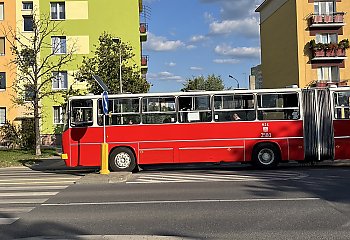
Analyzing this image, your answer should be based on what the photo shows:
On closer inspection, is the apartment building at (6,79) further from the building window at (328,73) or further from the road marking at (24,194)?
the road marking at (24,194)

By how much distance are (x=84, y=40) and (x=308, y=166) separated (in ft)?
105

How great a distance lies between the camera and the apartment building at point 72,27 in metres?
45.2

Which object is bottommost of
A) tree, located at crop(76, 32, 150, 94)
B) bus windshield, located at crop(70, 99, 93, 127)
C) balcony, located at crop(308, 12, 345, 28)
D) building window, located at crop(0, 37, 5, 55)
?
bus windshield, located at crop(70, 99, 93, 127)

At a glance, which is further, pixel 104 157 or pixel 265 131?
pixel 265 131

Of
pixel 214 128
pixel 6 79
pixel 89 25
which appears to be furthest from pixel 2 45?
pixel 214 128

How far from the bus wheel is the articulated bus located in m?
0.04

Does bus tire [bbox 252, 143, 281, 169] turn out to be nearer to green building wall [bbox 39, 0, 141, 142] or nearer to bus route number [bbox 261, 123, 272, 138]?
bus route number [bbox 261, 123, 272, 138]

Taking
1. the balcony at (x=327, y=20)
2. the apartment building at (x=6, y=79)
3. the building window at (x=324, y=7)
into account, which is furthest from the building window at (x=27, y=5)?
the building window at (x=324, y=7)

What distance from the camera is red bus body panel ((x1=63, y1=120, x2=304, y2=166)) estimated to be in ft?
58.6

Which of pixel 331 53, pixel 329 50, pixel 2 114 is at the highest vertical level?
pixel 329 50

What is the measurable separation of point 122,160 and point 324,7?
114 feet

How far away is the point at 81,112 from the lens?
1817cm

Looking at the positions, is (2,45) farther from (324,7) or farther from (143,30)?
(324,7)

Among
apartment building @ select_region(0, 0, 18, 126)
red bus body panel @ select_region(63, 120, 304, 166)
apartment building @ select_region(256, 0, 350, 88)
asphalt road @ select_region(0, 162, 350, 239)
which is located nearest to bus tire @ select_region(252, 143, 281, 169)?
red bus body panel @ select_region(63, 120, 304, 166)
